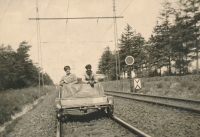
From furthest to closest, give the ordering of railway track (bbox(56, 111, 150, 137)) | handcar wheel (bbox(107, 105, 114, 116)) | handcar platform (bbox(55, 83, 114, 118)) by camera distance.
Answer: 1. handcar wheel (bbox(107, 105, 114, 116))
2. handcar platform (bbox(55, 83, 114, 118))
3. railway track (bbox(56, 111, 150, 137))

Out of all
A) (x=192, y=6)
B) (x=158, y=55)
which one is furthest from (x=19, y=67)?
(x=192, y=6)

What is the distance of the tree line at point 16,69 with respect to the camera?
240 ft

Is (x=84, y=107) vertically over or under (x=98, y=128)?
over

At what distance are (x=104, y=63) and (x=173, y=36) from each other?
49.7 metres

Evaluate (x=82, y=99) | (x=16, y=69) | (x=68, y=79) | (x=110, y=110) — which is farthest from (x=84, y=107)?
(x=16, y=69)

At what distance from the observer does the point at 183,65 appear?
52969 millimetres

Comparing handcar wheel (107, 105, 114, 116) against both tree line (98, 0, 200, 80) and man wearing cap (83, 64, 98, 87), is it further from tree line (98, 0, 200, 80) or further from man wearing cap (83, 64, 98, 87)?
tree line (98, 0, 200, 80)

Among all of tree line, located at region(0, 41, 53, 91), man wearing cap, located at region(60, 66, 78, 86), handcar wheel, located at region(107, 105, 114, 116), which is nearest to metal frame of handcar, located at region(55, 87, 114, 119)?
handcar wheel, located at region(107, 105, 114, 116)

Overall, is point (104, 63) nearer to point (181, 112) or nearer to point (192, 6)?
point (192, 6)

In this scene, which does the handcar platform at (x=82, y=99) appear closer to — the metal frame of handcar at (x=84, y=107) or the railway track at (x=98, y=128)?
the metal frame of handcar at (x=84, y=107)

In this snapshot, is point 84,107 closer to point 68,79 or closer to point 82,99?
point 82,99

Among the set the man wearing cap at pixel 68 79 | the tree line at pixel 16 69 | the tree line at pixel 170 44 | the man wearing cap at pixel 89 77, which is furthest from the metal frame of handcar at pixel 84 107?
the tree line at pixel 16 69

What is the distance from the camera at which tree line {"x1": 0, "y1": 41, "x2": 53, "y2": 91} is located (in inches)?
2879

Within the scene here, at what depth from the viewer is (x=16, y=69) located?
81.2 meters
